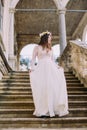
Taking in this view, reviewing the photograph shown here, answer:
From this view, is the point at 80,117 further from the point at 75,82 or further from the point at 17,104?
the point at 75,82

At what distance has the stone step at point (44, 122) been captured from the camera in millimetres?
4730

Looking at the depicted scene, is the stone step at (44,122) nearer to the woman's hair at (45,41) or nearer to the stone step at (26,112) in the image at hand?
the stone step at (26,112)

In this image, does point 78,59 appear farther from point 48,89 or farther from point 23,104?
point 48,89

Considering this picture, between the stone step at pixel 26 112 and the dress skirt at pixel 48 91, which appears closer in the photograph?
the dress skirt at pixel 48 91

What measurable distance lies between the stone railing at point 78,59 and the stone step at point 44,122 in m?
2.12

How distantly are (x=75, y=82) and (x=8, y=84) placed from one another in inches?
68.3

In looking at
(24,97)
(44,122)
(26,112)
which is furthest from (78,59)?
(44,122)

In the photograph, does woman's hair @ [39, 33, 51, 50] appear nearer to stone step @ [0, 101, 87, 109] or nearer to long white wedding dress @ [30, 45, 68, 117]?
long white wedding dress @ [30, 45, 68, 117]

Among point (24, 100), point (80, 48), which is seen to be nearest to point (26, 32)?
point (80, 48)

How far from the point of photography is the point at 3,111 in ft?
17.4

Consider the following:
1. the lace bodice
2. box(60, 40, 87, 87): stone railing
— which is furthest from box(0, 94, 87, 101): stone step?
the lace bodice

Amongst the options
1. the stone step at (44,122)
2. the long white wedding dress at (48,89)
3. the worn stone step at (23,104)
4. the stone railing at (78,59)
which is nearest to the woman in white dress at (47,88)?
the long white wedding dress at (48,89)

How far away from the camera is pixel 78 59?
7.70m

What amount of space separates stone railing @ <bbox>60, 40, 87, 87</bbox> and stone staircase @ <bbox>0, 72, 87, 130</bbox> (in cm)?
21
